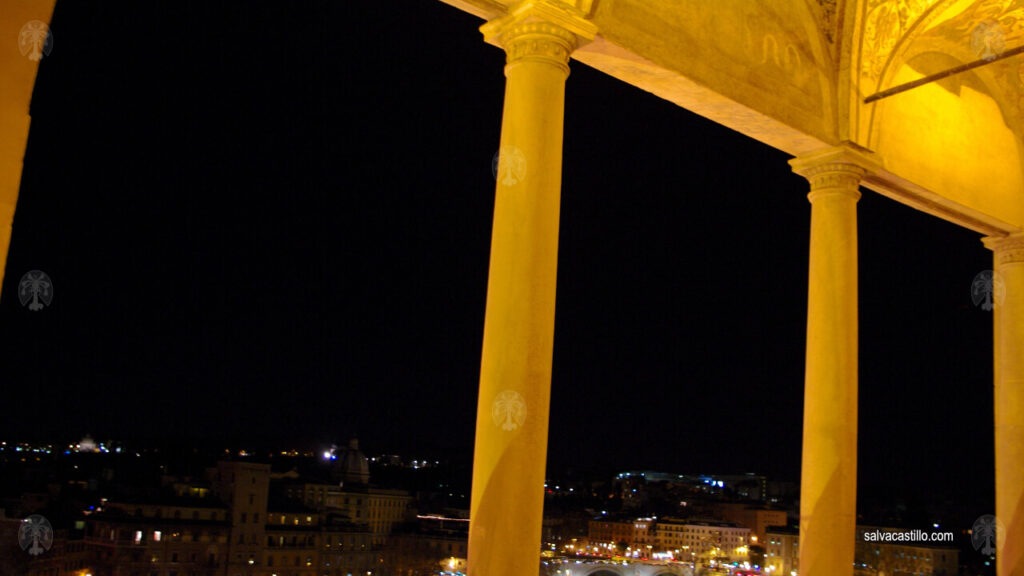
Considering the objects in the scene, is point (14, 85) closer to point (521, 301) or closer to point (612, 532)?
point (521, 301)

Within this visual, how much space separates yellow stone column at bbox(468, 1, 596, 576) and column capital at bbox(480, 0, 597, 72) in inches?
0.5

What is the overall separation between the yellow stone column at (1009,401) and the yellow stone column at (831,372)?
5.78 metres

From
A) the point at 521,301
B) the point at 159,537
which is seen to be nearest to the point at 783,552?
the point at 159,537

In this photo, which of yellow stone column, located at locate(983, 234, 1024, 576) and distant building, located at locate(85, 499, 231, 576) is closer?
yellow stone column, located at locate(983, 234, 1024, 576)

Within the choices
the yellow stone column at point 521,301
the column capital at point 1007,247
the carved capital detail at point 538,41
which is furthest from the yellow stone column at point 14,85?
the column capital at point 1007,247

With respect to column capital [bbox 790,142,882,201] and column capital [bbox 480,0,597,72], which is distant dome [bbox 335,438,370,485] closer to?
column capital [bbox 790,142,882,201]

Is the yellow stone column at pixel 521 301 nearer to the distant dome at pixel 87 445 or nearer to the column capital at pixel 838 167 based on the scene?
the column capital at pixel 838 167

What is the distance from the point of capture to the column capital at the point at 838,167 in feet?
60.2

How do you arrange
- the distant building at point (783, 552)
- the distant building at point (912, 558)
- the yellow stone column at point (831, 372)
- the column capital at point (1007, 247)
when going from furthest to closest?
the distant building at point (783, 552), the distant building at point (912, 558), the column capital at point (1007, 247), the yellow stone column at point (831, 372)

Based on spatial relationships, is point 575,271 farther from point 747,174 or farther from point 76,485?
point 76,485

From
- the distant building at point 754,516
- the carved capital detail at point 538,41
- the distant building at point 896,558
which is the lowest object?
the distant building at point 896,558

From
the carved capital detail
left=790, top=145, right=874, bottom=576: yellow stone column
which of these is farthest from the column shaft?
the carved capital detail

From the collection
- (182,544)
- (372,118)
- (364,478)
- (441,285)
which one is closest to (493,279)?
(182,544)

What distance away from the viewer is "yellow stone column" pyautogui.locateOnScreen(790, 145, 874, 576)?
16859 mm
